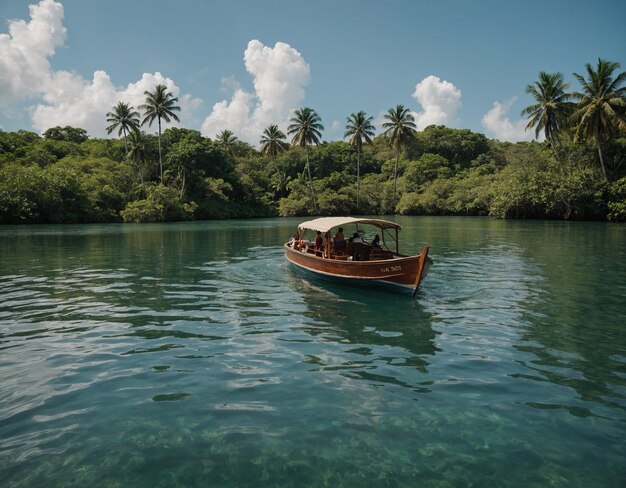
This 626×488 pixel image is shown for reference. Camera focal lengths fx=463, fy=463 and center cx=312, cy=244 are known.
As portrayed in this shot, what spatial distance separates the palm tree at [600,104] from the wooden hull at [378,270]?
152 feet

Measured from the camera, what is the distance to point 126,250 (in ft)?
93.0

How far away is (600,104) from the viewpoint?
49.8m

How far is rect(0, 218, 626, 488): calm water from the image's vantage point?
542 cm

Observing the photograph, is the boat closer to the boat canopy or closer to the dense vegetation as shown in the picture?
the boat canopy

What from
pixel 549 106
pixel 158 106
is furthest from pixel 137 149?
pixel 549 106

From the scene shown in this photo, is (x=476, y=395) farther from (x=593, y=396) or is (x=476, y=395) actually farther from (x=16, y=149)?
(x=16, y=149)

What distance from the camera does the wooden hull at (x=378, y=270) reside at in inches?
550

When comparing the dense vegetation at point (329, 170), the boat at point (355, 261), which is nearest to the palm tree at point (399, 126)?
the dense vegetation at point (329, 170)

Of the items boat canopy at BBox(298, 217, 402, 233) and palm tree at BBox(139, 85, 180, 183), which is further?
palm tree at BBox(139, 85, 180, 183)

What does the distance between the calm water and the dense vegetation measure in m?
46.0

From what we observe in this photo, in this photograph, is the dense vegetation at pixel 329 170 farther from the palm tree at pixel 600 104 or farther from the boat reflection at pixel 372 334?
the boat reflection at pixel 372 334

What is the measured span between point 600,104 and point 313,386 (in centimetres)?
5508

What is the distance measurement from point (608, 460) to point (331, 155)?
9519cm

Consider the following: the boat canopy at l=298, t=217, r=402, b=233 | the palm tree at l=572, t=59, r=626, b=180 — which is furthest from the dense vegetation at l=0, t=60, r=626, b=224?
the boat canopy at l=298, t=217, r=402, b=233
